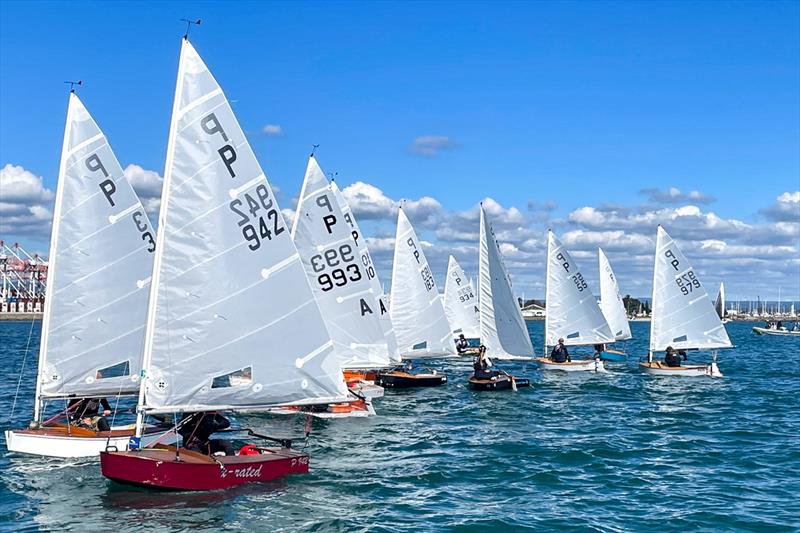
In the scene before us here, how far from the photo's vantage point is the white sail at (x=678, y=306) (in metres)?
46.8

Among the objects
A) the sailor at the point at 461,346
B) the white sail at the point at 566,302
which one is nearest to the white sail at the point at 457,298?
the sailor at the point at 461,346

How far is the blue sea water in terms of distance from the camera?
16500 millimetres

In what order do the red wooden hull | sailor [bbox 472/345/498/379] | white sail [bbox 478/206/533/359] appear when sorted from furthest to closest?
white sail [bbox 478/206/533/359] < sailor [bbox 472/345/498/379] < the red wooden hull

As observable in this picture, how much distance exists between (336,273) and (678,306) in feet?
77.0

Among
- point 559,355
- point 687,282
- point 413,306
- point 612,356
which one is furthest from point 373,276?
point 612,356

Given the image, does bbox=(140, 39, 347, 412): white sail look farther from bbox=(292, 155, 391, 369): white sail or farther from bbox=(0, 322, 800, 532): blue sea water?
bbox=(292, 155, 391, 369): white sail

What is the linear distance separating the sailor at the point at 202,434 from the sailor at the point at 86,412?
475 centimetres

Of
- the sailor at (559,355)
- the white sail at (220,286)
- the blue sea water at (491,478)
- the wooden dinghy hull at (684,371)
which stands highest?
the white sail at (220,286)

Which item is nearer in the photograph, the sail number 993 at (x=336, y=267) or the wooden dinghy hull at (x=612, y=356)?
the sail number 993 at (x=336, y=267)

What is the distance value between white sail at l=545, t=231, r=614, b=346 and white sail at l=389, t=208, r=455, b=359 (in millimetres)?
9203

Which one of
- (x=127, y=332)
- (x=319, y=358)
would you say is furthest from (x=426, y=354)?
(x=319, y=358)

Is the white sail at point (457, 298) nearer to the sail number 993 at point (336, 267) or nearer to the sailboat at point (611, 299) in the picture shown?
the sailboat at point (611, 299)

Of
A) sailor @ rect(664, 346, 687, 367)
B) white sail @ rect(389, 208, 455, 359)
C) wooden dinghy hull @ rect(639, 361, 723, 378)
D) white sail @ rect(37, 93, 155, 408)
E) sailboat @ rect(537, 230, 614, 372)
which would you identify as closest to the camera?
white sail @ rect(37, 93, 155, 408)

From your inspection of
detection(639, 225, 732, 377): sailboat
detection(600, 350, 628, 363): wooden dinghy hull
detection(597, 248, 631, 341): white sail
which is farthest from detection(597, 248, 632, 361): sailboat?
detection(639, 225, 732, 377): sailboat
